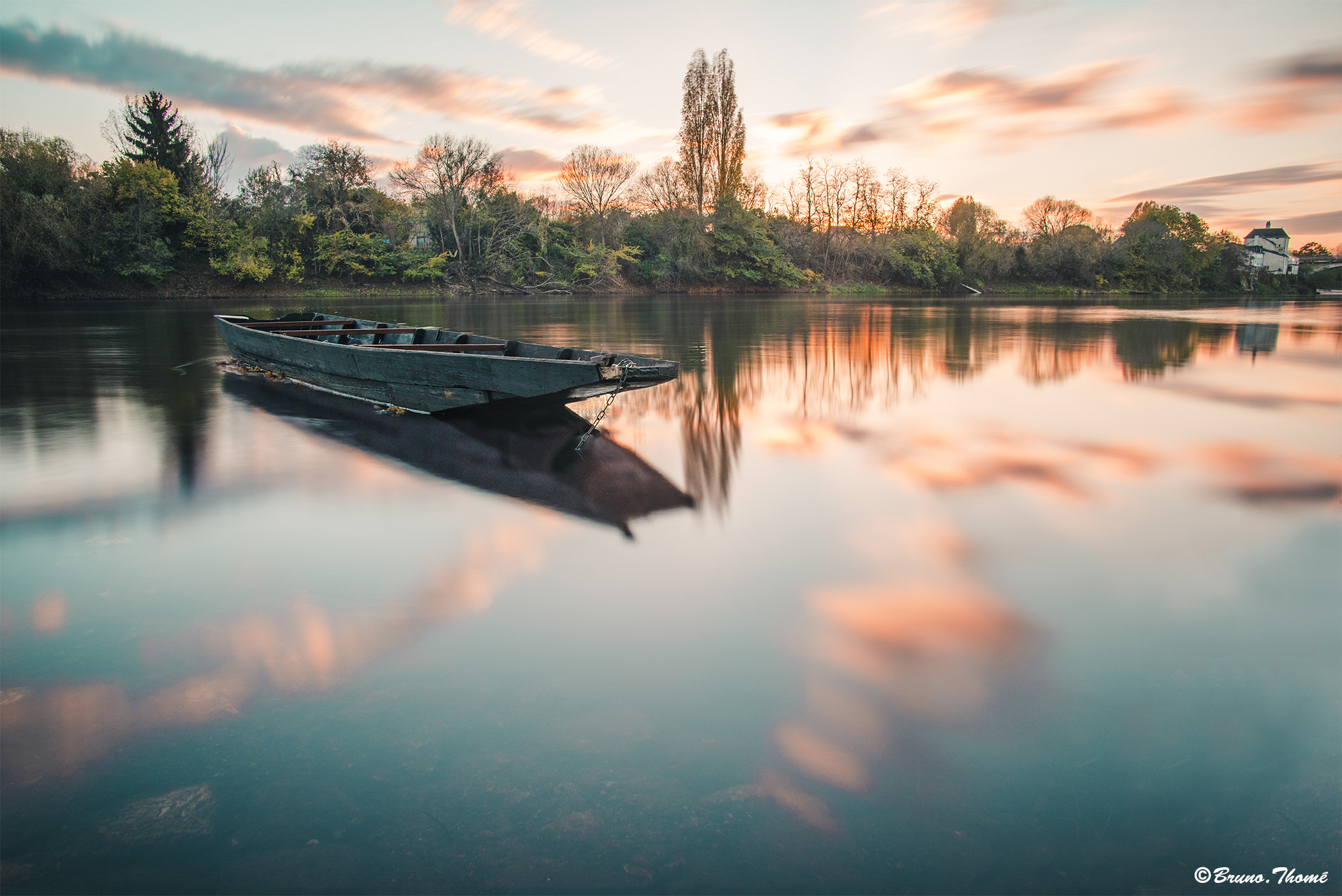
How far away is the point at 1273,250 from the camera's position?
10300cm

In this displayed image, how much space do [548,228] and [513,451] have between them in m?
51.5

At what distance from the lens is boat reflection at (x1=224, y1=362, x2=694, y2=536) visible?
6.10m

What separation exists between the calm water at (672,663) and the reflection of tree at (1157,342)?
23.3ft

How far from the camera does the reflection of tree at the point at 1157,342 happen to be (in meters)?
14.8

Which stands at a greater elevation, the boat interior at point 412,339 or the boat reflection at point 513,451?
the boat interior at point 412,339

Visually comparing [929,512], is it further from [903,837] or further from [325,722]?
[325,722]

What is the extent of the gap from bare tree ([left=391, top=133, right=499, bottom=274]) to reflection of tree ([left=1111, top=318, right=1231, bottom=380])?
42898mm

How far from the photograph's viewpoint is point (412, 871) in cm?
225

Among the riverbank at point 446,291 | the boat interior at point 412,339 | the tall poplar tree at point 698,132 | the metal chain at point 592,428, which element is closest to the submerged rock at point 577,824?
the metal chain at point 592,428

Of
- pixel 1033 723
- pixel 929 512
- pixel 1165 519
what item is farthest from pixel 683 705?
pixel 1165 519

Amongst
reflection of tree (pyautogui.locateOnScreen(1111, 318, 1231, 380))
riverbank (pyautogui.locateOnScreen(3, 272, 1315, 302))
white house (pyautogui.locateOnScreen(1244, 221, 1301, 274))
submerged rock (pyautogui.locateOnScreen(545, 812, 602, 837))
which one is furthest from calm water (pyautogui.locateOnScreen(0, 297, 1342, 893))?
white house (pyautogui.locateOnScreen(1244, 221, 1301, 274))

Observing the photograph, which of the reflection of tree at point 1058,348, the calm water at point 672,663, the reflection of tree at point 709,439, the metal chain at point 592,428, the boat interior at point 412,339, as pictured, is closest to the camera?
the calm water at point 672,663

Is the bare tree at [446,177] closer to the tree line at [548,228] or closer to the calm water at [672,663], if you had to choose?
the tree line at [548,228]

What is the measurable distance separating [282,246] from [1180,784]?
54.6 metres
